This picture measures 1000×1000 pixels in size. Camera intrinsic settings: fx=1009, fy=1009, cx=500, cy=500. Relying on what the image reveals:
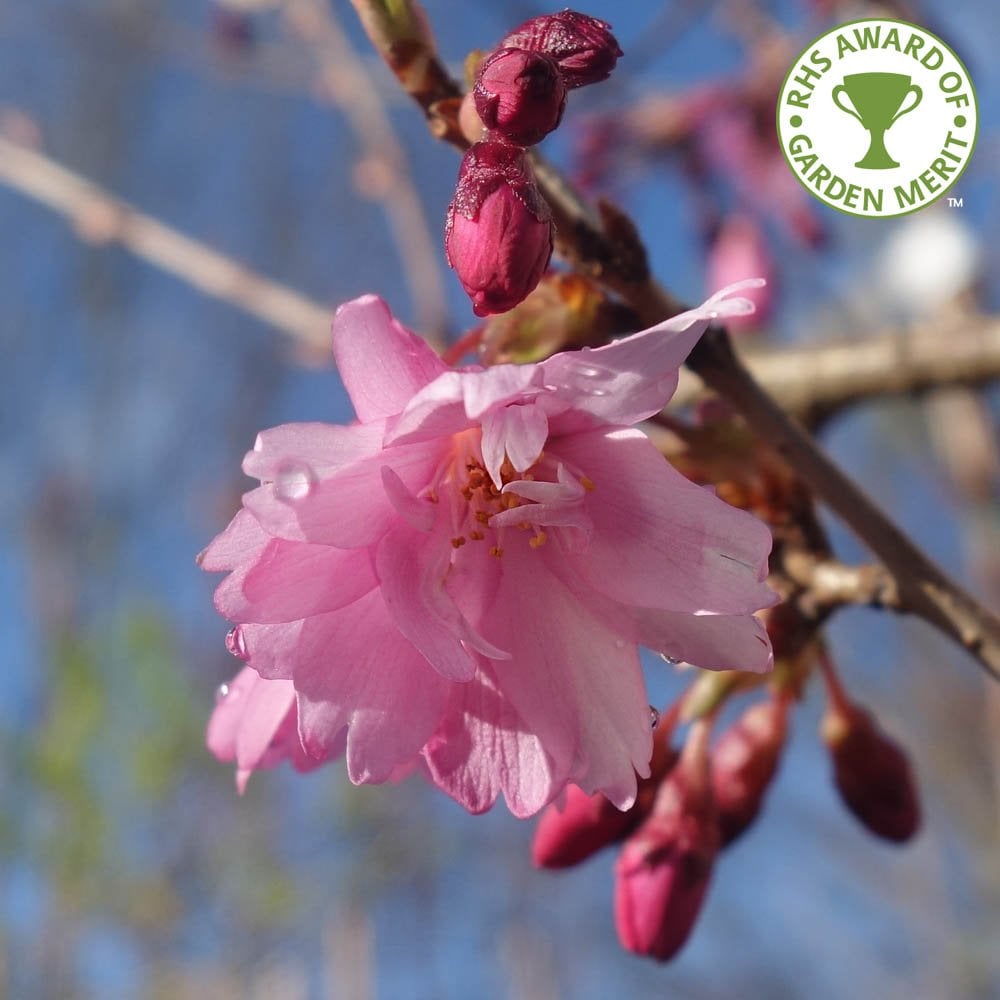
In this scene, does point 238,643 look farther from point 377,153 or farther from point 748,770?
point 377,153

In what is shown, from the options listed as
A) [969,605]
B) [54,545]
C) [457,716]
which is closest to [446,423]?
[457,716]

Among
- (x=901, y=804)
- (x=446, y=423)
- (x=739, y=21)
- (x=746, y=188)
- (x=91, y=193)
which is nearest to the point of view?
(x=446, y=423)

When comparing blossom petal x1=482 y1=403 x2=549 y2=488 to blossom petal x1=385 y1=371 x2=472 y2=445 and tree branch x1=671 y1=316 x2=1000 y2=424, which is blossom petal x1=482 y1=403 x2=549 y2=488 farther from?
tree branch x1=671 y1=316 x2=1000 y2=424

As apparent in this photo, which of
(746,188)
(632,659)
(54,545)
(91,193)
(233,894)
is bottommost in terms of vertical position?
(233,894)

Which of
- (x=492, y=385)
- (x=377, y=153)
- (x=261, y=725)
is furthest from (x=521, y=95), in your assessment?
(x=377, y=153)

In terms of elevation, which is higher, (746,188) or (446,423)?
(446,423)

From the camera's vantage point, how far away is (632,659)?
2.44ft

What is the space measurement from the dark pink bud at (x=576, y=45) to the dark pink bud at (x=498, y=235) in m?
0.08

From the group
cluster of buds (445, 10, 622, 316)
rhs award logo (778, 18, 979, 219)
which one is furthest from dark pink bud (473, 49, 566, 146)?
rhs award logo (778, 18, 979, 219)

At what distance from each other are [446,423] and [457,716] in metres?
0.22

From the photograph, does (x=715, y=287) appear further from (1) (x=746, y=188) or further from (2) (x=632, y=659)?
(2) (x=632, y=659)

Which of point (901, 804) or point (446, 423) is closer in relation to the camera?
point (446, 423)

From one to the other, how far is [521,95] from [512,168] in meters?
0.04

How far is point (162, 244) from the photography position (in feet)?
5.41
